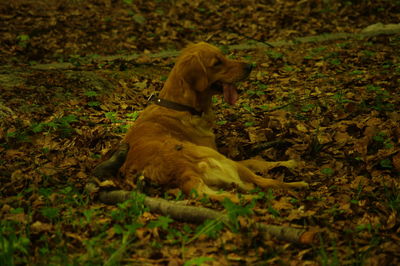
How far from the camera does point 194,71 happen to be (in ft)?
16.0

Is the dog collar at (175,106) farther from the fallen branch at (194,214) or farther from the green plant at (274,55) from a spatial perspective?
the green plant at (274,55)

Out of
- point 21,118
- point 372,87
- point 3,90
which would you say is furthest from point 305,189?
point 3,90

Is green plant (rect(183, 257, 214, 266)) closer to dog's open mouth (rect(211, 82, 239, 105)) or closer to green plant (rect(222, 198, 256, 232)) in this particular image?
green plant (rect(222, 198, 256, 232))

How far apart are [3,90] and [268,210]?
4841 millimetres

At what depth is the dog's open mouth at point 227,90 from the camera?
16.8ft

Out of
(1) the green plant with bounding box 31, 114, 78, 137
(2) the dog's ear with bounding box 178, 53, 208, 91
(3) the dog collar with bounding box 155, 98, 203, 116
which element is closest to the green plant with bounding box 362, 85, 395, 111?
(2) the dog's ear with bounding box 178, 53, 208, 91

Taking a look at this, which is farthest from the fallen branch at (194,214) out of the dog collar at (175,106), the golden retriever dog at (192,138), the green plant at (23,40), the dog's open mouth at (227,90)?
the green plant at (23,40)

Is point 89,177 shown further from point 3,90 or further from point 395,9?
point 395,9

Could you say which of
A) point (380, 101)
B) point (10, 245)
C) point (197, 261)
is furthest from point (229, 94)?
point (10, 245)

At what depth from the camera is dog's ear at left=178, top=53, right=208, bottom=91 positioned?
16.0 ft

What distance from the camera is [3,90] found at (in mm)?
6574

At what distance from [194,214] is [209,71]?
2.07 metres

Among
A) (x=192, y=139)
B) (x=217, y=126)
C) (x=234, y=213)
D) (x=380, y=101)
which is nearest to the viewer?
(x=234, y=213)

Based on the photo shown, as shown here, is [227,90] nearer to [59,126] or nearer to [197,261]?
[59,126]
